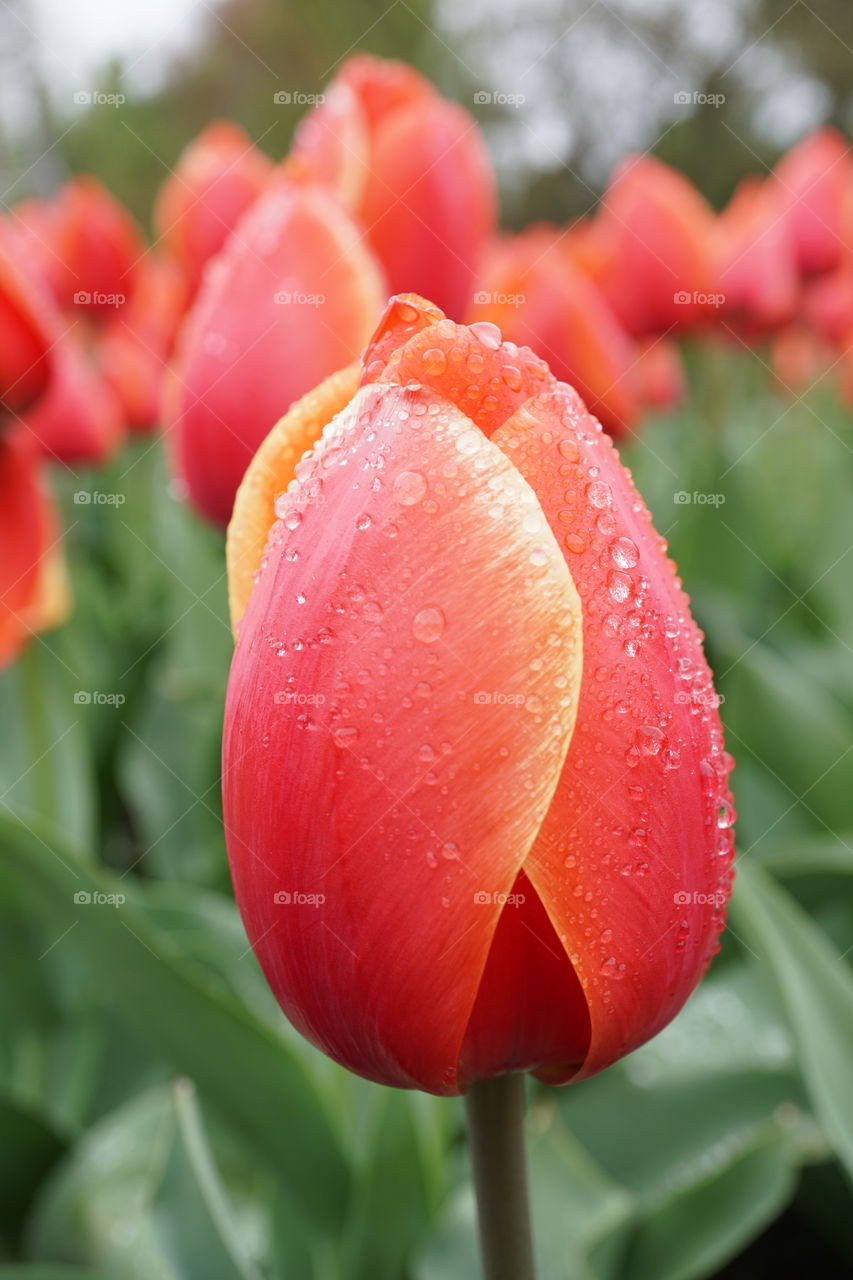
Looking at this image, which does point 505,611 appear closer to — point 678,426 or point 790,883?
point 790,883

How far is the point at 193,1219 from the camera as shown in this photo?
2.69 ft

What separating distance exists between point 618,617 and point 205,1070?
Answer: 1.88ft

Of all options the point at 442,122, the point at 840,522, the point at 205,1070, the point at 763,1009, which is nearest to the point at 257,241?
the point at 442,122

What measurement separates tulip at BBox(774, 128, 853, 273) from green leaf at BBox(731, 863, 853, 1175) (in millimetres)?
2027

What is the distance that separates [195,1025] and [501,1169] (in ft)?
1.43

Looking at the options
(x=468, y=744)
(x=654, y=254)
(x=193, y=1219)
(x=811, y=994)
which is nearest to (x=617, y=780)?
(x=468, y=744)

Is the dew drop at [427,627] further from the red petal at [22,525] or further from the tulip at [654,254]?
the tulip at [654,254]

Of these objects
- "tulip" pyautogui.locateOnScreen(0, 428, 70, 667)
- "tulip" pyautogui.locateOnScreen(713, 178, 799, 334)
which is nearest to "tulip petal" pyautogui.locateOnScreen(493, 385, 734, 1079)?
"tulip" pyautogui.locateOnScreen(0, 428, 70, 667)

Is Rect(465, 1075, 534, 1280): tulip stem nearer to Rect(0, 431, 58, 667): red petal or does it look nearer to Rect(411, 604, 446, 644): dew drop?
Rect(411, 604, 446, 644): dew drop

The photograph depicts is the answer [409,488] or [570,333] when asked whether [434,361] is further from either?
[570,333]

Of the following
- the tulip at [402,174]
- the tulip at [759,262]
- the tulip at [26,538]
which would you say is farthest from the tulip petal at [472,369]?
the tulip at [759,262]

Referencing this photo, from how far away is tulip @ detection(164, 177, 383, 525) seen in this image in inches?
36.1

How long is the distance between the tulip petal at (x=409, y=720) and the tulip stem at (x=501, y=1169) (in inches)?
1.5

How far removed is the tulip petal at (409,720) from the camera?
0.37 meters
